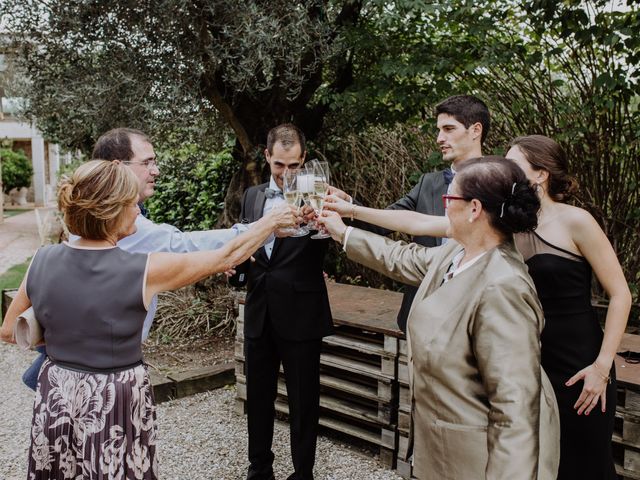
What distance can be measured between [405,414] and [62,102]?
481 cm

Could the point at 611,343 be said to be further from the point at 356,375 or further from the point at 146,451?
the point at 356,375

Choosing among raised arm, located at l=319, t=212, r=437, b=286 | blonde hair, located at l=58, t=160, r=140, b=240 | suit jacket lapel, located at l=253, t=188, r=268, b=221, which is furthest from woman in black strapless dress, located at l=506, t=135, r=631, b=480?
blonde hair, located at l=58, t=160, r=140, b=240

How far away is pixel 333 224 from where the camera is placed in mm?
2979

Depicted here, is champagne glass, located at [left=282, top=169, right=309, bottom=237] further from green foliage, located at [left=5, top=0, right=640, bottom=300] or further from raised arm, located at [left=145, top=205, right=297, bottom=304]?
green foliage, located at [left=5, top=0, right=640, bottom=300]

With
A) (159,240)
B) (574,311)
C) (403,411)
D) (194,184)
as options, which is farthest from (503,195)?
(194,184)

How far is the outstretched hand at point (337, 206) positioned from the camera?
317 centimetres

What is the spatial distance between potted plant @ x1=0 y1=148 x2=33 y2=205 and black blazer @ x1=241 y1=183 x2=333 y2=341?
2945 cm

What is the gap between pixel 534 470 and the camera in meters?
1.88

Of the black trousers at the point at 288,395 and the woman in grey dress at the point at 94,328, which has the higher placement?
the woman in grey dress at the point at 94,328

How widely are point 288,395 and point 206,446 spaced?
1.25 meters

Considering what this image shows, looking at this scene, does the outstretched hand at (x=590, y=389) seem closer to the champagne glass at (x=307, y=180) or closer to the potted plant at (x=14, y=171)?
the champagne glass at (x=307, y=180)

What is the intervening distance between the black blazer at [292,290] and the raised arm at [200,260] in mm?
802

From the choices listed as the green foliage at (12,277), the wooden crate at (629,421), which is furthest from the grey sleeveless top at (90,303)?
the green foliage at (12,277)

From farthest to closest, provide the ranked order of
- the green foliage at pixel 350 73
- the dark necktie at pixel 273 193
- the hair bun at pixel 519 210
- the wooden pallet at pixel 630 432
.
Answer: the green foliage at pixel 350 73, the dark necktie at pixel 273 193, the wooden pallet at pixel 630 432, the hair bun at pixel 519 210
